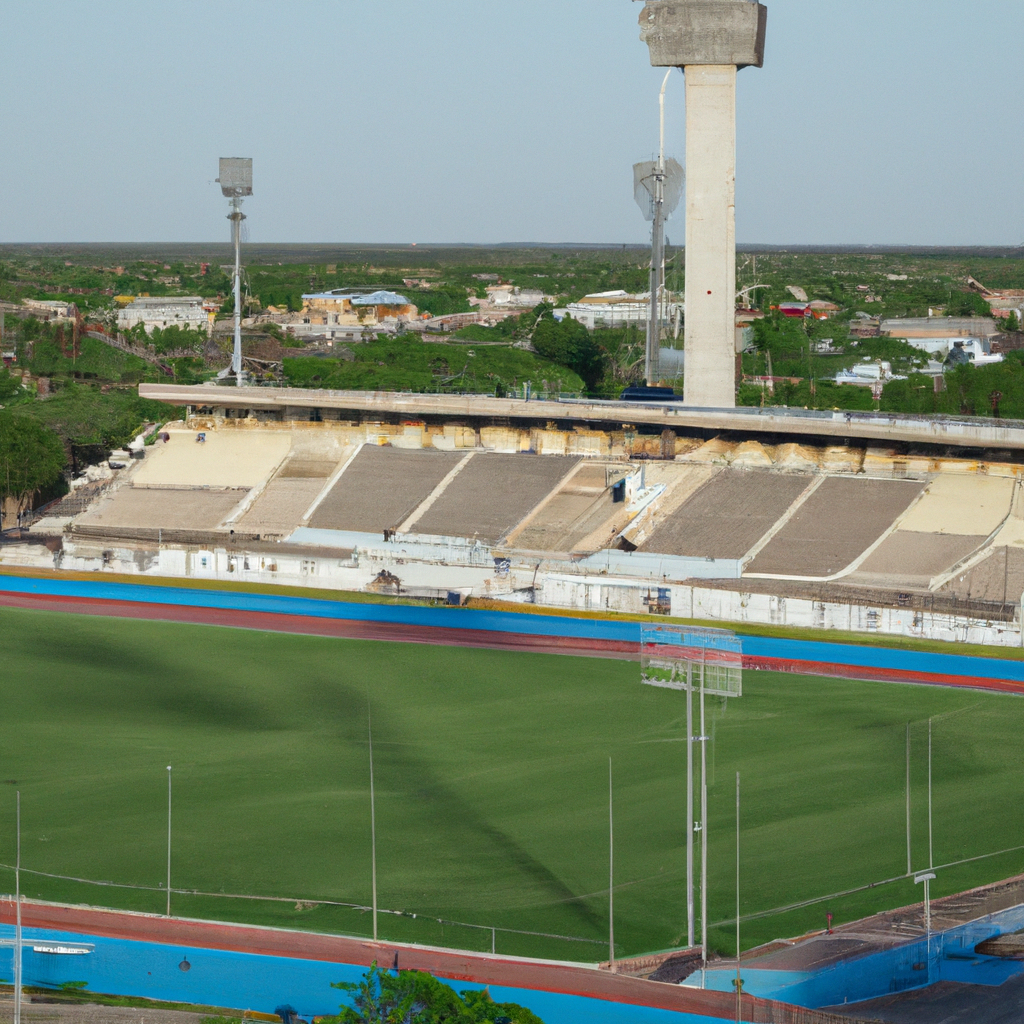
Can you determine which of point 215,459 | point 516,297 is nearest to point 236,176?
point 215,459

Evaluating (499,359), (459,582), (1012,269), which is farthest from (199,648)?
(1012,269)

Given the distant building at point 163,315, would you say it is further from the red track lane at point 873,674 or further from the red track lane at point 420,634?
the red track lane at point 873,674

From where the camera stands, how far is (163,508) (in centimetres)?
4362

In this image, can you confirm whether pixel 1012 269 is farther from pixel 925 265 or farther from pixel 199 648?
pixel 199 648

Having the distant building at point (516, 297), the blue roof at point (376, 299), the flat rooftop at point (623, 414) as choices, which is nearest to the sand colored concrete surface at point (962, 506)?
the flat rooftop at point (623, 414)

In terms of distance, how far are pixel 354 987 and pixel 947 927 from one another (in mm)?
6811

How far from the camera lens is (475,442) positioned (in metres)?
44.6

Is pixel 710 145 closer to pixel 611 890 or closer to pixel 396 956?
pixel 611 890

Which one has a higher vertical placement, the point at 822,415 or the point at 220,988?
the point at 822,415

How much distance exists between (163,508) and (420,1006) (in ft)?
98.2

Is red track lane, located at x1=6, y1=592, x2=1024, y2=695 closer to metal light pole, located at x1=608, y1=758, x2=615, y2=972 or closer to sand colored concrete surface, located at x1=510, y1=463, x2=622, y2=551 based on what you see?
sand colored concrete surface, located at x1=510, y1=463, x2=622, y2=551

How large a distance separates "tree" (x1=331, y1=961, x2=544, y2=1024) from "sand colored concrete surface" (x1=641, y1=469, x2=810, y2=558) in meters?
22.0

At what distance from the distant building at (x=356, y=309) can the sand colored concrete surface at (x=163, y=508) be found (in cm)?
6205

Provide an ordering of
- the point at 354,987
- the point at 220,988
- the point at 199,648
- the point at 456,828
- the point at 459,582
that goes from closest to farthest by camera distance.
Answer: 1. the point at 354,987
2. the point at 220,988
3. the point at 456,828
4. the point at 199,648
5. the point at 459,582
